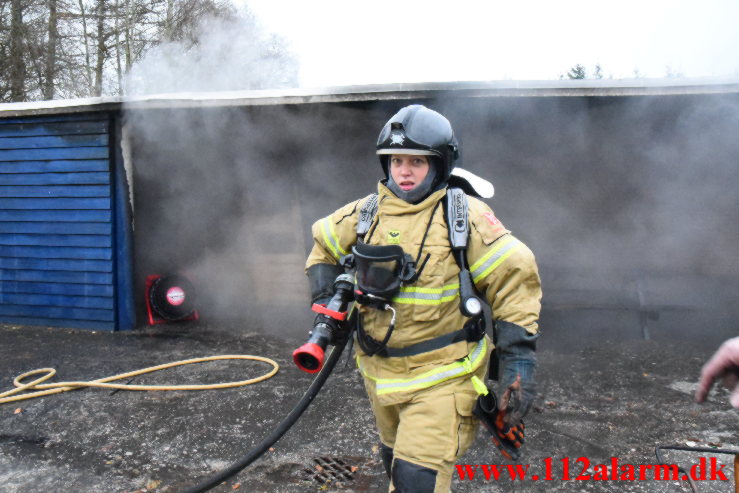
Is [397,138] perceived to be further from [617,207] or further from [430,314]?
[617,207]

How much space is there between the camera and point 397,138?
224 cm

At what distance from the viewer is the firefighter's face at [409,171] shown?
7.37ft

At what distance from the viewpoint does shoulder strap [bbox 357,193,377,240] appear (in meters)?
2.32

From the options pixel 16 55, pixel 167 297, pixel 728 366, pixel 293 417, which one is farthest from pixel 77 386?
pixel 16 55

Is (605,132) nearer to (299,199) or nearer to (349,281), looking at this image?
(299,199)

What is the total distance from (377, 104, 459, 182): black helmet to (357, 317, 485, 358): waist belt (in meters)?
0.69

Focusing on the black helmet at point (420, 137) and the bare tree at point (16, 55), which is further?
the bare tree at point (16, 55)

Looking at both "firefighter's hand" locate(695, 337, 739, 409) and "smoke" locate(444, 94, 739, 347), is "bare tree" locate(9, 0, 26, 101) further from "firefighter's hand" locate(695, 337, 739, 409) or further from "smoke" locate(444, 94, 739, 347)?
"firefighter's hand" locate(695, 337, 739, 409)

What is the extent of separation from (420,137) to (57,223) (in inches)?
258

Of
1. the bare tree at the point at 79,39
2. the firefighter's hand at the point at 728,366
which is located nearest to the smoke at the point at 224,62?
the bare tree at the point at 79,39

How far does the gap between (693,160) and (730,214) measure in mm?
845

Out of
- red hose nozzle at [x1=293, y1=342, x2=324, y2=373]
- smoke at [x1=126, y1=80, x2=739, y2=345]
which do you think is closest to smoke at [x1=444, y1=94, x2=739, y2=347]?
smoke at [x1=126, y1=80, x2=739, y2=345]

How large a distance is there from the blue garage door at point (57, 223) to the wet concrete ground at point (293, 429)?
1272 millimetres

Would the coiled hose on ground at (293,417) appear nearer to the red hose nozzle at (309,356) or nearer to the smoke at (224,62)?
the red hose nozzle at (309,356)
